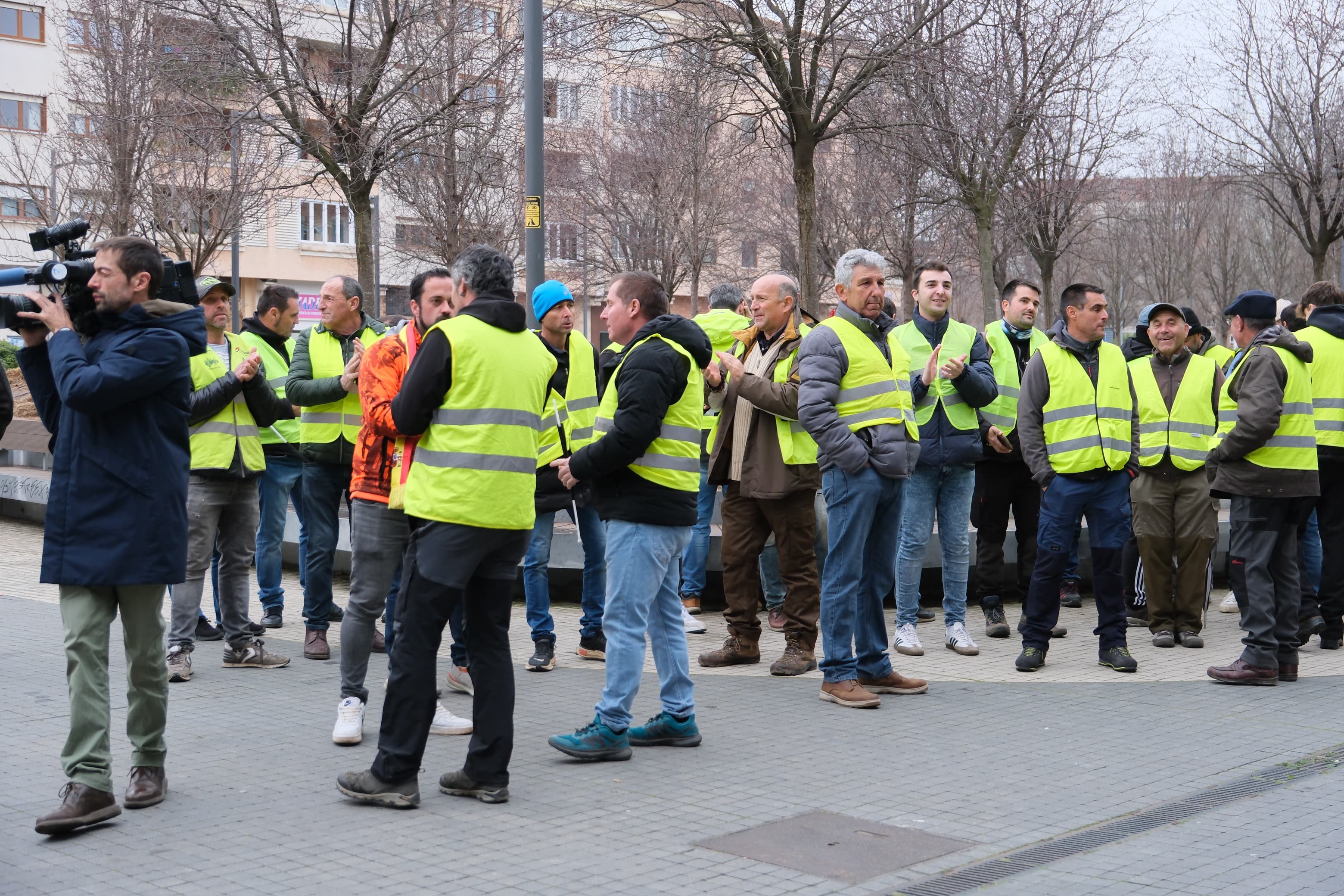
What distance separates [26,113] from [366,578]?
157ft

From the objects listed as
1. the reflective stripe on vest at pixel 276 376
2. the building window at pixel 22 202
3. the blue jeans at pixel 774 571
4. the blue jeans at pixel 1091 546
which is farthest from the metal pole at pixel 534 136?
the building window at pixel 22 202

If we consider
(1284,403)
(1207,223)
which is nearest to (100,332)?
(1284,403)

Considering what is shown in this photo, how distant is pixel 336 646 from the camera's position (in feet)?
28.7

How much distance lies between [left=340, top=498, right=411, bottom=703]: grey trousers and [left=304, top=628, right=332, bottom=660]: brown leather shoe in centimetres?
194

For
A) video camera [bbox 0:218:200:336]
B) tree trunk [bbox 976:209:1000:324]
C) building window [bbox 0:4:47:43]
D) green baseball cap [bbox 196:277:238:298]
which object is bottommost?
video camera [bbox 0:218:200:336]

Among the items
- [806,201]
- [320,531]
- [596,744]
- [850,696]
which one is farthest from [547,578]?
[806,201]

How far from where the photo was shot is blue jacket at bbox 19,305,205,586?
5.10m

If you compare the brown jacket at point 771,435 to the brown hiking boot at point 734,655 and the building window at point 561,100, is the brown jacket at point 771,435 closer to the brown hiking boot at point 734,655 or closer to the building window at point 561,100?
the brown hiking boot at point 734,655

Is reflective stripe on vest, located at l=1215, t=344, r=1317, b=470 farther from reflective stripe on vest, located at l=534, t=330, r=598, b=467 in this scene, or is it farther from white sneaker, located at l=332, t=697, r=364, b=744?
white sneaker, located at l=332, t=697, r=364, b=744

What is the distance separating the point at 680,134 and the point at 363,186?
19.4 m

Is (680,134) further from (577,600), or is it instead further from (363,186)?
(577,600)

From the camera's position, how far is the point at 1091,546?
8.26m

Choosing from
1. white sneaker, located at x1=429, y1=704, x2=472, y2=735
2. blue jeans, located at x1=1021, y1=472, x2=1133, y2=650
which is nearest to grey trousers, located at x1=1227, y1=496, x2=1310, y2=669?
blue jeans, located at x1=1021, y1=472, x2=1133, y2=650

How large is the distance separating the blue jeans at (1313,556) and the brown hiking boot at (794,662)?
147 inches
